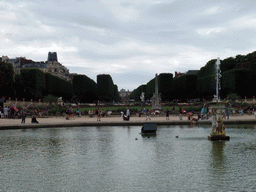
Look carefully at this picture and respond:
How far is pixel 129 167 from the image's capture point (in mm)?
8859

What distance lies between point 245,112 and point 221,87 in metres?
32.6

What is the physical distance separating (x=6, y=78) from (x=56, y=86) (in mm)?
22515

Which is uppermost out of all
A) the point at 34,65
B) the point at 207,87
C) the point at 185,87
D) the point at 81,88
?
the point at 34,65

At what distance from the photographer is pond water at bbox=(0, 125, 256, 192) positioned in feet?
23.2

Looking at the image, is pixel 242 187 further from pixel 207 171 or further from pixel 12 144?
pixel 12 144

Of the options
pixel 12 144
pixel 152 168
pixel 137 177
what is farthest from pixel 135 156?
pixel 12 144

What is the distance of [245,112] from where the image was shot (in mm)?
38125

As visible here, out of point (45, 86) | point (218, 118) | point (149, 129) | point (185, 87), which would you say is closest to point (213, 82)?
point (185, 87)

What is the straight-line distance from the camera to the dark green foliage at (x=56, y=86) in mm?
81562

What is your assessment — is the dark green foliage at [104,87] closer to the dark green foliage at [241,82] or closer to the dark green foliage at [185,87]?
the dark green foliage at [185,87]

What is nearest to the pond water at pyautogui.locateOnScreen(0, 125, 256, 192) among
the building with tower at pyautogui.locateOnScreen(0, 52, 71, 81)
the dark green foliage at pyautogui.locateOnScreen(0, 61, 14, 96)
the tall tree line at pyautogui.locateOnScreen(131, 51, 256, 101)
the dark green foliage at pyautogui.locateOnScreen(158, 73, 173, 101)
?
the dark green foliage at pyautogui.locateOnScreen(0, 61, 14, 96)

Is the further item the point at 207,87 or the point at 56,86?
the point at 56,86

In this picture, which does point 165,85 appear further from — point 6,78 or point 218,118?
point 218,118

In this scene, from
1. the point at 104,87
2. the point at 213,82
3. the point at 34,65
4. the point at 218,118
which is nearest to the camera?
the point at 218,118
